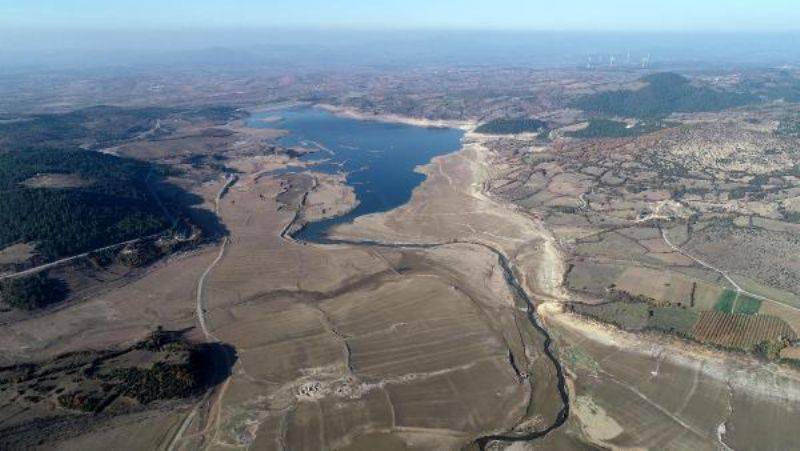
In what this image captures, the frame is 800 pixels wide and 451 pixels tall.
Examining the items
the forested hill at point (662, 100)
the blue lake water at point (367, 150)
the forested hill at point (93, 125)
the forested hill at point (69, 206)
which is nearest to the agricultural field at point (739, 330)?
the blue lake water at point (367, 150)

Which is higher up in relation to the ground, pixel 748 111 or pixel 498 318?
pixel 748 111

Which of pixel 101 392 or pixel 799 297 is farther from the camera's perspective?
pixel 799 297

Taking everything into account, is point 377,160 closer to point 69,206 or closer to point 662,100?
point 69,206

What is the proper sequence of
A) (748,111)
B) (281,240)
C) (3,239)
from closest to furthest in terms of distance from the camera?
(3,239) < (281,240) < (748,111)

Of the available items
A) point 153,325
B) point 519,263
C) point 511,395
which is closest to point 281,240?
point 153,325

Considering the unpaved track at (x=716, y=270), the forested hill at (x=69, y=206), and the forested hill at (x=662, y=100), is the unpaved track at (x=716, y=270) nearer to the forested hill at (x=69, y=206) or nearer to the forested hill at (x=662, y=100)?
the forested hill at (x=69, y=206)

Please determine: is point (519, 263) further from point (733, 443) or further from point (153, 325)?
point (153, 325)

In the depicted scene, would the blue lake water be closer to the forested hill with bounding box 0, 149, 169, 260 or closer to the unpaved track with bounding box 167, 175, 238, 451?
the unpaved track with bounding box 167, 175, 238, 451
